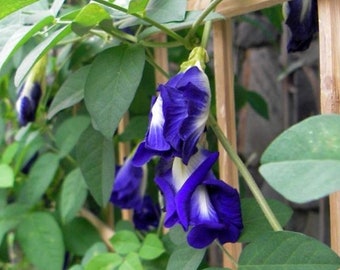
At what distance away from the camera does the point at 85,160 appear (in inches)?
40.8

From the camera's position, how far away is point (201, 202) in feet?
2.34

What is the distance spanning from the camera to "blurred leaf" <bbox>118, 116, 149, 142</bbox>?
Result: 1146 mm

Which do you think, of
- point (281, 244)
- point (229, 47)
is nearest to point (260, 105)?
point (229, 47)

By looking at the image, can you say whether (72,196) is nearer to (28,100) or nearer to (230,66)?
(28,100)

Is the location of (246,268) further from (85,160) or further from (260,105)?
(260,105)

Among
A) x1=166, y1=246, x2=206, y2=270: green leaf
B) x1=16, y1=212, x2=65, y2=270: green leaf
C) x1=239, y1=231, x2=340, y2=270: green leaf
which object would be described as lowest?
x1=16, y1=212, x2=65, y2=270: green leaf

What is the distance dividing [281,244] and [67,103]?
18.1 inches

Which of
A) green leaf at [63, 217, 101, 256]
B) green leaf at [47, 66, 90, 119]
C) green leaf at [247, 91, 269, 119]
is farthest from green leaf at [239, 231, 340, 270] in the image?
green leaf at [247, 91, 269, 119]

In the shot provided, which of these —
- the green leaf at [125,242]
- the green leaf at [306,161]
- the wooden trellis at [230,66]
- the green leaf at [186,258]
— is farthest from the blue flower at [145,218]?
the green leaf at [306,161]

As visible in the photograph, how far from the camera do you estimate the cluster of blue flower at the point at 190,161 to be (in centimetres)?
69

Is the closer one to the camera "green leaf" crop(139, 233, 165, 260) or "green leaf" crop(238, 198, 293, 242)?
"green leaf" crop(238, 198, 293, 242)

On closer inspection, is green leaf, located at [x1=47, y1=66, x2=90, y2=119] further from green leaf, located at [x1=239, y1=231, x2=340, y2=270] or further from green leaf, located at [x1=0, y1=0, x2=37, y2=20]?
green leaf, located at [x1=239, y1=231, x2=340, y2=270]

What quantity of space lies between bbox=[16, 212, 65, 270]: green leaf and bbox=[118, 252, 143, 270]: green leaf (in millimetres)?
216

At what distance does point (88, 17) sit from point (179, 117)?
15 cm
